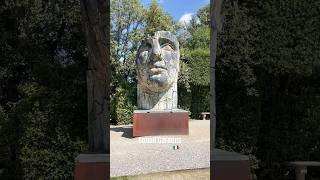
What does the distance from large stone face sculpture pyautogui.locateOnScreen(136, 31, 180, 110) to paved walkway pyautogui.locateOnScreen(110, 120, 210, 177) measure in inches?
24.2

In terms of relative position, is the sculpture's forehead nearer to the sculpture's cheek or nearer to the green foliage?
the sculpture's cheek

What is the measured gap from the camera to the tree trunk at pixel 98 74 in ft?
16.6

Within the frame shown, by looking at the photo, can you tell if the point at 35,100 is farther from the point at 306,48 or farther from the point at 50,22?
the point at 306,48

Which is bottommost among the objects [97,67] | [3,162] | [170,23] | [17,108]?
[3,162]

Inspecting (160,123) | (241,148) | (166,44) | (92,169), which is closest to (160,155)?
(160,123)

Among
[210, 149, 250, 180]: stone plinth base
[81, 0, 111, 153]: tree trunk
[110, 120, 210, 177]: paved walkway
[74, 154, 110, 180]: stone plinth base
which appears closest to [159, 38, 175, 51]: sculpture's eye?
[81, 0, 111, 153]: tree trunk

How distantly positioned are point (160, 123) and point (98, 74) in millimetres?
938

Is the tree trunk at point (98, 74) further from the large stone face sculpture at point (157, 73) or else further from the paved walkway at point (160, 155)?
the paved walkway at point (160, 155)

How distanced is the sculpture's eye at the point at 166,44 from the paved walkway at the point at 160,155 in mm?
925

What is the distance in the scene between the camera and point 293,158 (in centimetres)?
575

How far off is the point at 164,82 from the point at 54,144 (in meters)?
1.50

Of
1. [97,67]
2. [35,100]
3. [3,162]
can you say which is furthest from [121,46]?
[3,162]

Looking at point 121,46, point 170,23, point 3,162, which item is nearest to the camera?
point 170,23

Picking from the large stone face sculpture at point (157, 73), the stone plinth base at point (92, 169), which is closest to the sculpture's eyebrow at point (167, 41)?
the large stone face sculpture at point (157, 73)
